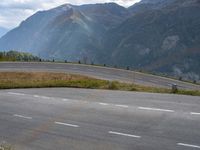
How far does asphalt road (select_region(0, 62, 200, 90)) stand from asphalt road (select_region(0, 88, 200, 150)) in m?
41.9

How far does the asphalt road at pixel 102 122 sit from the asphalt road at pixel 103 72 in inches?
1649

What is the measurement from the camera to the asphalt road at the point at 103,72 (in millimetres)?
68438

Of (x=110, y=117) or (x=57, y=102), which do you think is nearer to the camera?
(x=110, y=117)

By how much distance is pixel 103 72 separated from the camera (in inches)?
2977

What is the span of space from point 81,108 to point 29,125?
12.2 feet

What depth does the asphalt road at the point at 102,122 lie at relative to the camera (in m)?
16.2

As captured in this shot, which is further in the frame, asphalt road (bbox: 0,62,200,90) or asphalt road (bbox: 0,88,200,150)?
asphalt road (bbox: 0,62,200,90)

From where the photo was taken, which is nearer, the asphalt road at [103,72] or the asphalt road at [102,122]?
the asphalt road at [102,122]

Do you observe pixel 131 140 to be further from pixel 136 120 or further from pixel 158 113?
pixel 158 113

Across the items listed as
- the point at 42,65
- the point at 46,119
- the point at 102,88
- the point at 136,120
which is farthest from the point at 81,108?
the point at 42,65

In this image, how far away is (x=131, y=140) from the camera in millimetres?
16297

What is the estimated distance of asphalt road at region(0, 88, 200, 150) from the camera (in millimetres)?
16219

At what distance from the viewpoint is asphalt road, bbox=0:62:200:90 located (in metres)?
68.4

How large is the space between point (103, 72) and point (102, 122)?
5626 cm
